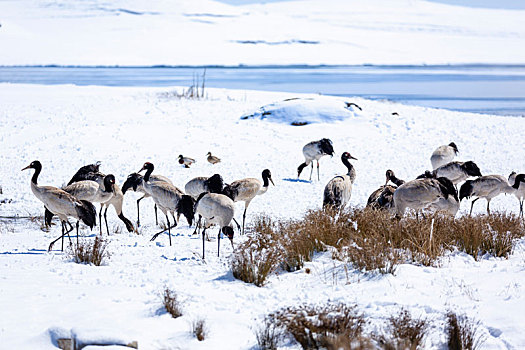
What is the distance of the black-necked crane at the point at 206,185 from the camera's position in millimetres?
10805

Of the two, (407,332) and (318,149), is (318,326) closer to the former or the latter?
(407,332)

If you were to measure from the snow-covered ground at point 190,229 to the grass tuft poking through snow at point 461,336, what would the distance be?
0.38ft

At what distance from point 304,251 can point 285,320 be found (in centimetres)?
247

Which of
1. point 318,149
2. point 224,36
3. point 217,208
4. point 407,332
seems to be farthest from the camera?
point 224,36

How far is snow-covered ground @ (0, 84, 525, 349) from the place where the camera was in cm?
604

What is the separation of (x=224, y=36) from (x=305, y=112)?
257ft

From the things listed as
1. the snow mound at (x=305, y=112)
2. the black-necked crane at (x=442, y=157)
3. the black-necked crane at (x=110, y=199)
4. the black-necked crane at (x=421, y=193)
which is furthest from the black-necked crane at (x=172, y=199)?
the snow mound at (x=305, y=112)

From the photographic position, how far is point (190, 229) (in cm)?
1161

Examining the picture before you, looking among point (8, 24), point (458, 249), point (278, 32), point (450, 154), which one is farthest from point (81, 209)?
point (278, 32)

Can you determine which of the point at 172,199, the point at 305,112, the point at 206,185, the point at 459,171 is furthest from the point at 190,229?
the point at 305,112

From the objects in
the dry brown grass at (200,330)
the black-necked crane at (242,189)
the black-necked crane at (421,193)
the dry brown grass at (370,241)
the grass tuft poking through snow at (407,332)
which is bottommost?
the dry brown grass at (200,330)

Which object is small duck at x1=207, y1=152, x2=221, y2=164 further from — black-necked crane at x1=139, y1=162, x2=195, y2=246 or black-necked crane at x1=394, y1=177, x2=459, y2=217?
black-necked crane at x1=394, y1=177, x2=459, y2=217

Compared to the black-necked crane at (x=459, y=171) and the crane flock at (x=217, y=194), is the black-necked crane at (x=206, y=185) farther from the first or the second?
the black-necked crane at (x=459, y=171)

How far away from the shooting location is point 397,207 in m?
9.52
